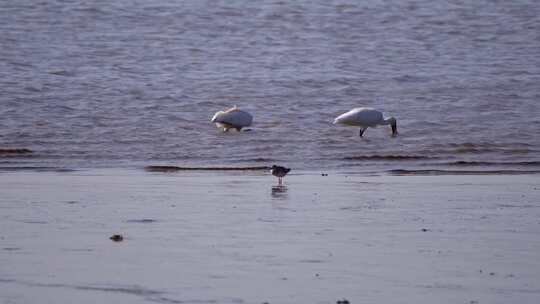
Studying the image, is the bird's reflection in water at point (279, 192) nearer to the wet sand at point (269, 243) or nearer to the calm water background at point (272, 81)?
the wet sand at point (269, 243)

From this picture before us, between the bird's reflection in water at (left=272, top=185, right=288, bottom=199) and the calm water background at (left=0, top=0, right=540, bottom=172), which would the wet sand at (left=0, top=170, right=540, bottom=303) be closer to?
the bird's reflection in water at (left=272, top=185, right=288, bottom=199)

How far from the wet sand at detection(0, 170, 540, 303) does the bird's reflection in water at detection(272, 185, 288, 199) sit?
2 centimetres

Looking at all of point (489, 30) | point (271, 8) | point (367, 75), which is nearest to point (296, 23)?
point (271, 8)

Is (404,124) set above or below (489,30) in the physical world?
below

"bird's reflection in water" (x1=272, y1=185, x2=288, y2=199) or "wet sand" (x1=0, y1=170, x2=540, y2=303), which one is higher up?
"bird's reflection in water" (x1=272, y1=185, x2=288, y2=199)

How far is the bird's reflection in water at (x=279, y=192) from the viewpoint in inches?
353

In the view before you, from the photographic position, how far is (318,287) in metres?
5.33

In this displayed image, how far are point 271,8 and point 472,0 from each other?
5380 mm

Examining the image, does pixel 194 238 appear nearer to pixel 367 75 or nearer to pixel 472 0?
pixel 367 75

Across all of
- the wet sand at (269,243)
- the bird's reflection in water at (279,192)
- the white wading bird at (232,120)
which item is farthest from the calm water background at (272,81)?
the wet sand at (269,243)

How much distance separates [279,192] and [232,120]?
6.95 meters

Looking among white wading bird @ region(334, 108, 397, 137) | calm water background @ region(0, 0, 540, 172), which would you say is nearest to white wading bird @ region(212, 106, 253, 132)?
calm water background @ region(0, 0, 540, 172)

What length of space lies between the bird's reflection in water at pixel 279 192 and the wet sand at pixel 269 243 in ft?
A: 0.07

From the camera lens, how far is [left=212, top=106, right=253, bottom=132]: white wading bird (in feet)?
53.2
